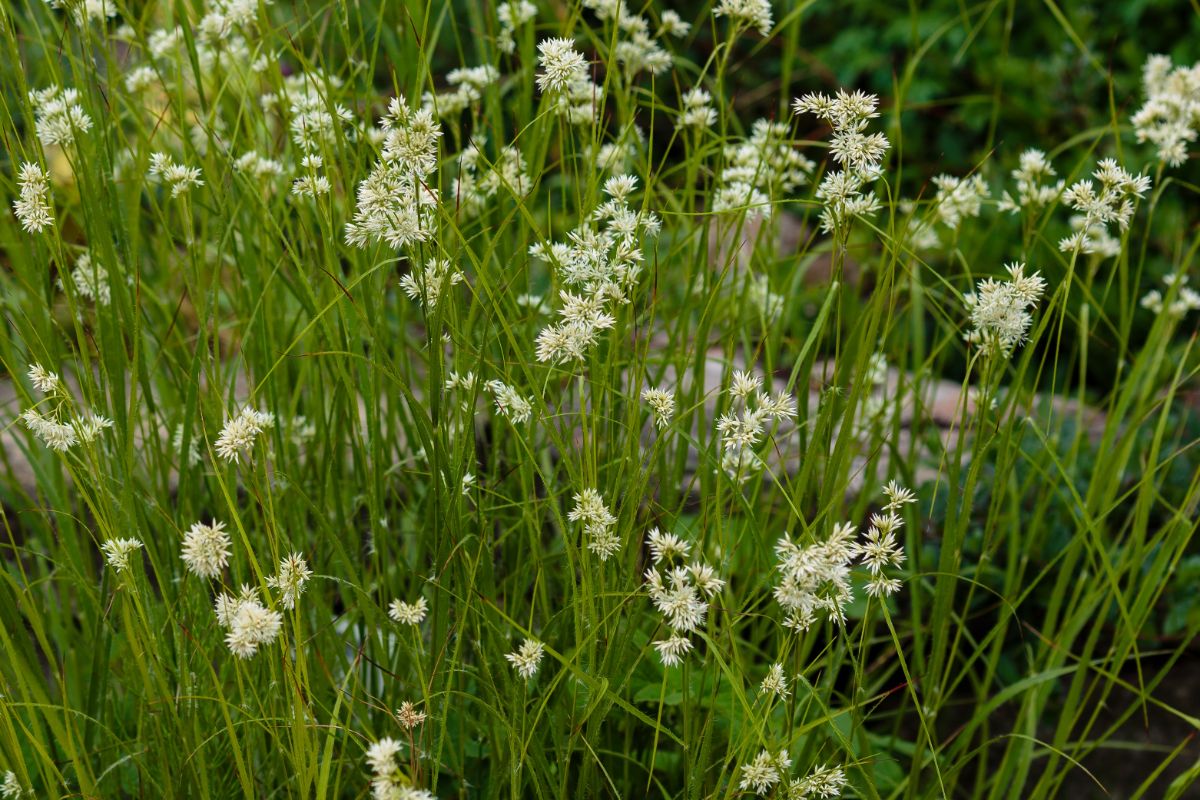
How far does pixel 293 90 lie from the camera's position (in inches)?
107

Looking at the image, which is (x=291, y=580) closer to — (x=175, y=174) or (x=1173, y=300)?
(x=175, y=174)

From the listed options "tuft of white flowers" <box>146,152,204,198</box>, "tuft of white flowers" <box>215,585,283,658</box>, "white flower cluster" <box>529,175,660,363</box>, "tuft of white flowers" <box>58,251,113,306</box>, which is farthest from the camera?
"tuft of white flowers" <box>58,251,113,306</box>

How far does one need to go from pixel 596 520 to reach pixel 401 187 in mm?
467

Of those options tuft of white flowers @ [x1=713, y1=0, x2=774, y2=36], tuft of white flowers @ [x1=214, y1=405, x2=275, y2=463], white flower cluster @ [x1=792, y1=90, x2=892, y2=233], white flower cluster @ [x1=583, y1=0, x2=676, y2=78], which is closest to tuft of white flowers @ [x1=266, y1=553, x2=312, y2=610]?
tuft of white flowers @ [x1=214, y1=405, x2=275, y2=463]

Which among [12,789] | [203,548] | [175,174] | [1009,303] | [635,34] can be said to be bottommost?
[12,789]

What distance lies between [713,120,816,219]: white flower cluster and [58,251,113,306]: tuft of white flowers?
1060 mm

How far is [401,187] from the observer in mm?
1439

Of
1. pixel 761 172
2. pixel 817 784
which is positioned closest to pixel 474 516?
pixel 817 784

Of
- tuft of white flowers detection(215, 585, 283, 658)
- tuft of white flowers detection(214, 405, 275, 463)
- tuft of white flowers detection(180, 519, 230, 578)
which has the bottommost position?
tuft of white flowers detection(215, 585, 283, 658)

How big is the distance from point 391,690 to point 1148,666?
2.07 metres

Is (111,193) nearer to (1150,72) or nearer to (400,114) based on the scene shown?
(400,114)

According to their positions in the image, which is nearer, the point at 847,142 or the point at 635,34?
the point at 847,142

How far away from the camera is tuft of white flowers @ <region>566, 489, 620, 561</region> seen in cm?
145

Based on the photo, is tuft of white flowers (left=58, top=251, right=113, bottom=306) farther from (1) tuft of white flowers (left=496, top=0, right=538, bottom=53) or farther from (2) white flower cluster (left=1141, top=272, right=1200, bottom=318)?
(2) white flower cluster (left=1141, top=272, right=1200, bottom=318)
